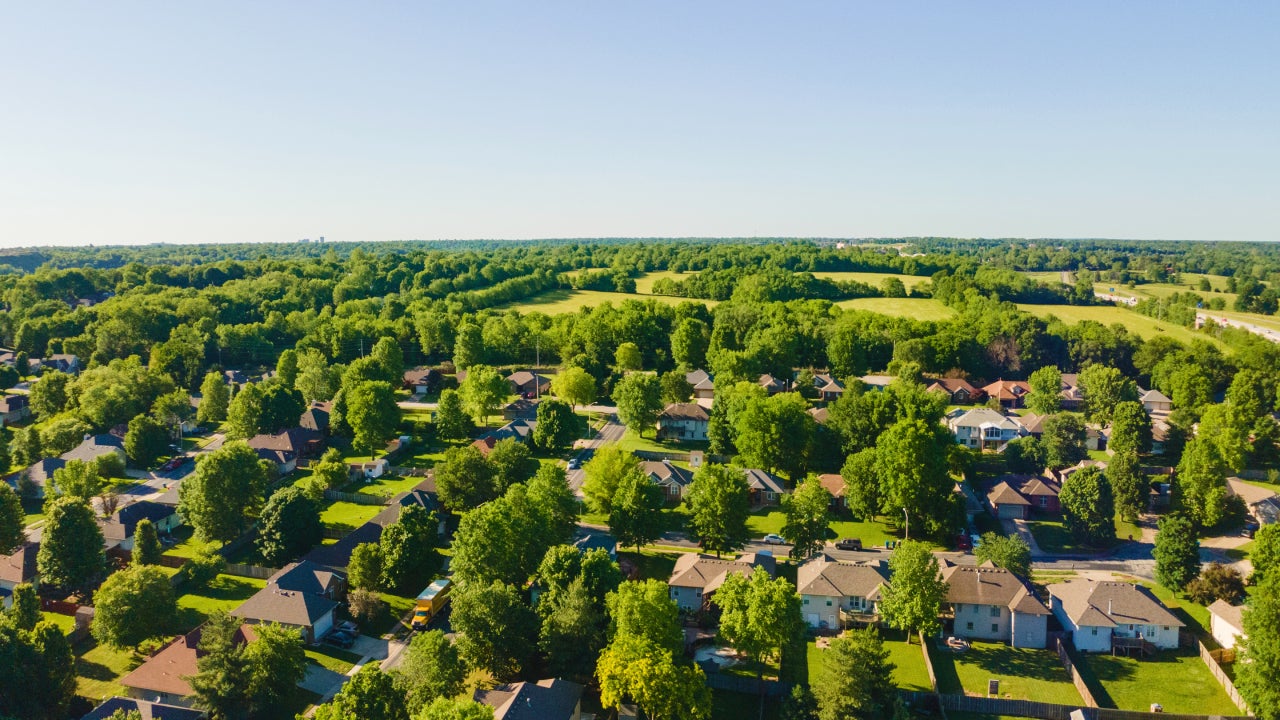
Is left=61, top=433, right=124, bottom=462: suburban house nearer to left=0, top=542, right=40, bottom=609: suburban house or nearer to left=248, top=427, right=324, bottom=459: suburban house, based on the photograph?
left=248, top=427, right=324, bottom=459: suburban house

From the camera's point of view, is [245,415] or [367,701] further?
[245,415]

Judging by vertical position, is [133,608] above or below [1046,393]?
below

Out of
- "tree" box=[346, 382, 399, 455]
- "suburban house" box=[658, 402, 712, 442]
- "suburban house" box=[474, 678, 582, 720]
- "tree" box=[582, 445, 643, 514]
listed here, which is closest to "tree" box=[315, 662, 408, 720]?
"suburban house" box=[474, 678, 582, 720]

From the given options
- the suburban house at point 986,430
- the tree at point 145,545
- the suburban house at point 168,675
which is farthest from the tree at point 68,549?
the suburban house at point 986,430

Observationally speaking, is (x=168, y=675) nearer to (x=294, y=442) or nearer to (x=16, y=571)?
(x=16, y=571)

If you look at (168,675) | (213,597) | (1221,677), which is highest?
(168,675)

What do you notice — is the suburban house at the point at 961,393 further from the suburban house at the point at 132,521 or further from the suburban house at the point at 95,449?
the suburban house at the point at 95,449

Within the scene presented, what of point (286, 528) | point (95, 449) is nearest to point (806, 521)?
point (286, 528)
